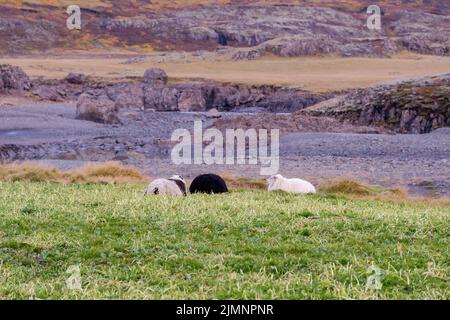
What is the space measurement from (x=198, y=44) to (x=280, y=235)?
13553 cm

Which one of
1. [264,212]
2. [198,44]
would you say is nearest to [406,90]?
[264,212]

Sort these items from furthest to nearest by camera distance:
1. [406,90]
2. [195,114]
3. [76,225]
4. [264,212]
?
[195,114] < [406,90] < [264,212] < [76,225]

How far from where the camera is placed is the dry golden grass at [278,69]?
87938 millimetres

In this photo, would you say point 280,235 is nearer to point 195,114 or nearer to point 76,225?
point 76,225

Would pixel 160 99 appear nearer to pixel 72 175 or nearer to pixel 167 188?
pixel 72 175

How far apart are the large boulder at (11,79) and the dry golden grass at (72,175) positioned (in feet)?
158

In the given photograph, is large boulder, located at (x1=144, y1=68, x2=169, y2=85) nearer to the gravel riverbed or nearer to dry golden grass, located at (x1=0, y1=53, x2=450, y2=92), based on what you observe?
dry golden grass, located at (x1=0, y1=53, x2=450, y2=92)

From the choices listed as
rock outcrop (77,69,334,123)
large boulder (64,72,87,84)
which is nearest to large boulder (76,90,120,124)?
rock outcrop (77,69,334,123)

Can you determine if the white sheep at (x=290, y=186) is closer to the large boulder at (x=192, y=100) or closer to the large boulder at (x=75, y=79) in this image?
the large boulder at (x=192, y=100)

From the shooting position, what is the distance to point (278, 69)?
102 m

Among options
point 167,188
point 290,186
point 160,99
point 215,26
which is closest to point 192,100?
point 160,99

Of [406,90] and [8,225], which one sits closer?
[8,225]

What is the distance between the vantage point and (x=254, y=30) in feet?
488

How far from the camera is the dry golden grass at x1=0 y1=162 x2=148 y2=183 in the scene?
23625 millimetres
